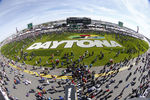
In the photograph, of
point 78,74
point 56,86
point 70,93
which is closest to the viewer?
point 70,93

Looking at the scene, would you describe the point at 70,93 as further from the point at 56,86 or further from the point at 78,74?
the point at 78,74

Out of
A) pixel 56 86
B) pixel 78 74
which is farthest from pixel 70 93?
pixel 78 74

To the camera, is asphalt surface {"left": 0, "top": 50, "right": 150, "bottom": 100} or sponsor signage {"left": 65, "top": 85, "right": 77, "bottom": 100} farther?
asphalt surface {"left": 0, "top": 50, "right": 150, "bottom": 100}

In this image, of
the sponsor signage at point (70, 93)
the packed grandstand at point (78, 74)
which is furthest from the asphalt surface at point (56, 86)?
the sponsor signage at point (70, 93)

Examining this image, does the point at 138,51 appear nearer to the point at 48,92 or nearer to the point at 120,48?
the point at 120,48

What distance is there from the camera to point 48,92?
82.4ft

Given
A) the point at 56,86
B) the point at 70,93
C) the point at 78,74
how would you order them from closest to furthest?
the point at 70,93, the point at 56,86, the point at 78,74

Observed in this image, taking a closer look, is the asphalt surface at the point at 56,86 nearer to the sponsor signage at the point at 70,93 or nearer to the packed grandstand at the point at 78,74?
the packed grandstand at the point at 78,74

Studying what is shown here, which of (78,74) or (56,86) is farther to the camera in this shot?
(78,74)

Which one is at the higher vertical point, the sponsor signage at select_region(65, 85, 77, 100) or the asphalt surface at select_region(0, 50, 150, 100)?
the sponsor signage at select_region(65, 85, 77, 100)

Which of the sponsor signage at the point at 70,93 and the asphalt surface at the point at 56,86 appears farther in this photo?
the asphalt surface at the point at 56,86

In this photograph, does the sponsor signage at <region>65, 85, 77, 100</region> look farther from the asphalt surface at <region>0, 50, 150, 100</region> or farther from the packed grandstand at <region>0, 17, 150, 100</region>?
the asphalt surface at <region>0, 50, 150, 100</region>

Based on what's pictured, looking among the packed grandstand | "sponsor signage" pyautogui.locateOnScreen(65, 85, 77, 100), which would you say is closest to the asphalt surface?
the packed grandstand

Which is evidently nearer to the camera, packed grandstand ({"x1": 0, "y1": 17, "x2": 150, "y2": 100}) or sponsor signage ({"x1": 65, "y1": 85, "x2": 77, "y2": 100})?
sponsor signage ({"x1": 65, "y1": 85, "x2": 77, "y2": 100})
